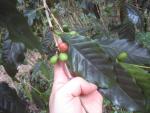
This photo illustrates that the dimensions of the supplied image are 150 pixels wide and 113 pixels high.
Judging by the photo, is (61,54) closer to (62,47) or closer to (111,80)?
(62,47)

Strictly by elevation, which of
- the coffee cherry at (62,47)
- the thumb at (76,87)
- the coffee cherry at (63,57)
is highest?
the coffee cherry at (62,47)

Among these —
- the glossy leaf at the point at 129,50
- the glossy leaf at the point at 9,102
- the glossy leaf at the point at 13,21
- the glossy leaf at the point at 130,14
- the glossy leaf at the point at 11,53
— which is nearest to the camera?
the glossy leaf at the point at 13,21

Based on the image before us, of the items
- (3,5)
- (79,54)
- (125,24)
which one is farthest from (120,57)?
(125,24)

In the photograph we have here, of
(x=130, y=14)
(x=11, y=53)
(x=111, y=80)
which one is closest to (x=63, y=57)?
(x=111, y=80)

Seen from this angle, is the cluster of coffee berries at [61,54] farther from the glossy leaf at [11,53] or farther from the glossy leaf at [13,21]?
the glossy leaf at [11,53]

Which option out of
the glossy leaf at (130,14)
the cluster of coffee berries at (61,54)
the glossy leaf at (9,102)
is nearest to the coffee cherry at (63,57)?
the cluster of coffee berries at (61,54)

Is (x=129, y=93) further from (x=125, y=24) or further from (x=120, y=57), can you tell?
(x=125, y=24)

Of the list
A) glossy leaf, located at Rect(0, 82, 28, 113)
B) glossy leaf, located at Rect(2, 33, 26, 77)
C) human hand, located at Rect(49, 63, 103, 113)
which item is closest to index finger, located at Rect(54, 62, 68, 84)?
human hand, located at Rect(49, 63, 103, 113)

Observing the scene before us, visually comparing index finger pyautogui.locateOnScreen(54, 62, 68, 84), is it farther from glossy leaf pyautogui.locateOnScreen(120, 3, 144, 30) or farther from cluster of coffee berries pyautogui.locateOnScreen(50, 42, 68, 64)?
glossy leaf pyautogui.locateOnScreen(120, 3, 144, 30)

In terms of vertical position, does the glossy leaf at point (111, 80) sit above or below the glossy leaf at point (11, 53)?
above
